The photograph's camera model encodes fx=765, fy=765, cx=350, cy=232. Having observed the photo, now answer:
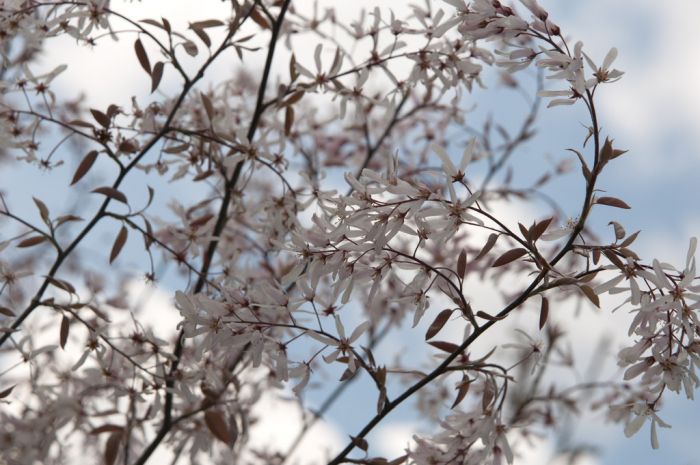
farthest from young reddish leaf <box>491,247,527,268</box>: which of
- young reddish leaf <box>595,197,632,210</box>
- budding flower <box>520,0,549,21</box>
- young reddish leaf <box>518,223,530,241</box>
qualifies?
budding flower <box>520,0,549,21</box>

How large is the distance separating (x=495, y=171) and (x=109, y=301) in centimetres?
142

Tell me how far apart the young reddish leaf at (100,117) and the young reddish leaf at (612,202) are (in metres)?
1.01

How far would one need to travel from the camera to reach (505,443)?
4.30 ft

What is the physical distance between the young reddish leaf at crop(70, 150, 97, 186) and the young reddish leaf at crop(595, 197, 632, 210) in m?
1.01

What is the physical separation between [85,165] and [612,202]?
3.40ft

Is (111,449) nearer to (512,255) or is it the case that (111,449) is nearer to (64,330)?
(64,330)

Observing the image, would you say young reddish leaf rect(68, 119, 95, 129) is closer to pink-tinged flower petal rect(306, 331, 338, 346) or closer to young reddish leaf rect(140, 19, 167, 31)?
young reddish leaf rect(140, 19, 167, 31)

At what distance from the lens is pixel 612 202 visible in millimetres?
1066

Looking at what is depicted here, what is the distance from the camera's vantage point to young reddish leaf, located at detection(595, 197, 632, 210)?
106 cm

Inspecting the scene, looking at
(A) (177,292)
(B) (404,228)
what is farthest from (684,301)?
(A) (177,292)

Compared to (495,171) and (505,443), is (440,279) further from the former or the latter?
(495,171)

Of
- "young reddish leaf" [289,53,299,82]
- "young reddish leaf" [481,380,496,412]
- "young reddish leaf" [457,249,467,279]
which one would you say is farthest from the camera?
"young reddish leaf" [289,53,299,82]

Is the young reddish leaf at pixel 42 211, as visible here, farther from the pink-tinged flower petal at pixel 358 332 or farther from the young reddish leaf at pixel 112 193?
the pink-tinged flower petal at pixel 358 332

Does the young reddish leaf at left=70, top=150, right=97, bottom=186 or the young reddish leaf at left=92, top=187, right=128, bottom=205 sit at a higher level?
the young reddish leaf at left=70, top=150, right=97, bottom=186
